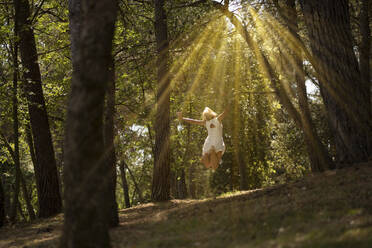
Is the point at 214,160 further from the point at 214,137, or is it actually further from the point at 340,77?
the point at 340,77

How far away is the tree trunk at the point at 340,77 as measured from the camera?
25.0 ft

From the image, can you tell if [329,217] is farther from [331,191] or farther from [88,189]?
[88,189]

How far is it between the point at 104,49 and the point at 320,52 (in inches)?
205

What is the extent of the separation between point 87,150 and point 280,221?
2815mm

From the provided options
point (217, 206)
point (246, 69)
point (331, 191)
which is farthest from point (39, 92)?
point (246, 69)

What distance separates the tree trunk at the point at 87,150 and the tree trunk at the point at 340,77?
5053 mm

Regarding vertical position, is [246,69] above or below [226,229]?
above

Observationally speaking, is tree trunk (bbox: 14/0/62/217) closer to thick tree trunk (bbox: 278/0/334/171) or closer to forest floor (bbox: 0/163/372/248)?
forest floor (bbox: 0/163/372/248)

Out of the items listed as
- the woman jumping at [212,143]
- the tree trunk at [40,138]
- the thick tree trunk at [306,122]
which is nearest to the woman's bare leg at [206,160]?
the woman jumping at [212,143]

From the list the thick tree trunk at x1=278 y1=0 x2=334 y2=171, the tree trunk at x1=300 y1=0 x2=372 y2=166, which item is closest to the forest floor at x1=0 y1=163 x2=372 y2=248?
the tree trunk at x1=300 y1=0 x2=372 y2=166

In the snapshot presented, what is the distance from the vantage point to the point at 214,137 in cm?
1143

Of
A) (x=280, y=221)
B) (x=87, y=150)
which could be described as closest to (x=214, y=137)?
(x=280, y=221)

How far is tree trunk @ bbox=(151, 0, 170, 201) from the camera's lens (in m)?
11.9

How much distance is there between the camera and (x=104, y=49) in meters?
4.58
